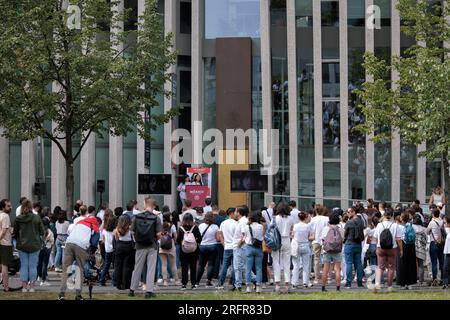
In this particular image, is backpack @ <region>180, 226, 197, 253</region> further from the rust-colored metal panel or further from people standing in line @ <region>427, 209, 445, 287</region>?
the rust-colored metal panel

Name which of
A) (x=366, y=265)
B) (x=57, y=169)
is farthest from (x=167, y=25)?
(x=366, y=265)

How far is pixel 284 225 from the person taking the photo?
21469 mm

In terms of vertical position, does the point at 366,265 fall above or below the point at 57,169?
below

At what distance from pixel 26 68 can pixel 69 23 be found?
2277 millimetres

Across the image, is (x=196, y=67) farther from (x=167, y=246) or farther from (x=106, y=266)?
(x=167, y=246)

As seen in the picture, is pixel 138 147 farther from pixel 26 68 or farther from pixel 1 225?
pixel 1 225

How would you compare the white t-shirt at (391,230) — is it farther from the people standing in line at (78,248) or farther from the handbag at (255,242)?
the people standing in line at (78,248)

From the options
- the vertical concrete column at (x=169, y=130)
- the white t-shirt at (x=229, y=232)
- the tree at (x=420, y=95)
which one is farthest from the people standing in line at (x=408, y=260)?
the vertical concrete column at (x=169, y=130)

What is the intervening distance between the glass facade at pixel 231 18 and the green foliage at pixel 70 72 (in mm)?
16711

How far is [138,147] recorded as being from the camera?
46281mm

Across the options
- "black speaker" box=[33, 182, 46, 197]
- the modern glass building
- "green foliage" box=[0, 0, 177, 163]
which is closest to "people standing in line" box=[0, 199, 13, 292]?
"green foliage" box=[0, 0, 177, 163]

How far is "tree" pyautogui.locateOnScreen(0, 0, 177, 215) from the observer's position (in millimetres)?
28375

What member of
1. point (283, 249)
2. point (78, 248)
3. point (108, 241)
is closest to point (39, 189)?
point (108, 241)

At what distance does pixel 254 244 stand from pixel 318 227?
9.16 ft
